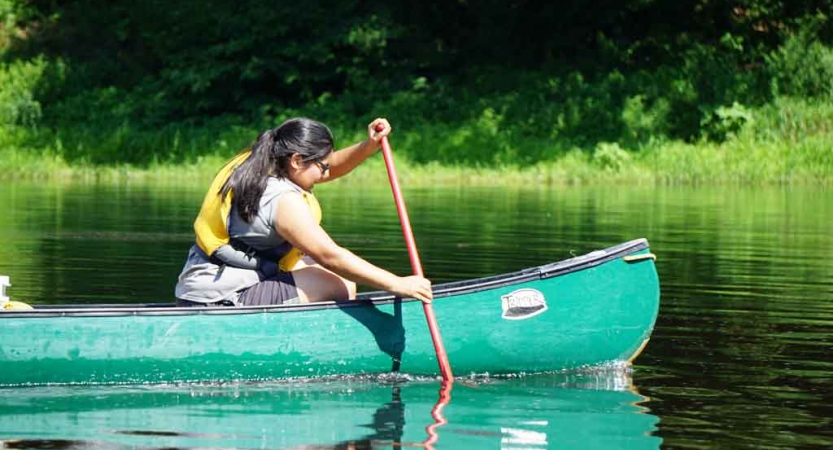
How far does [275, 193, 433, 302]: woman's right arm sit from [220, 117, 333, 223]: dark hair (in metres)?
0.12

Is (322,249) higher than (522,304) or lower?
higher

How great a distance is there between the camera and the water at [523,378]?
5629mm

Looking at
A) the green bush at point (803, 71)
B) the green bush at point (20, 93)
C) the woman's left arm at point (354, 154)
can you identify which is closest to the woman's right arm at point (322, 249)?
the woman's left arm at point (354, 154)

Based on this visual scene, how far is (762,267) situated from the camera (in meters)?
11.2

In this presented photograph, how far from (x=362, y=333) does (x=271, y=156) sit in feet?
2.78

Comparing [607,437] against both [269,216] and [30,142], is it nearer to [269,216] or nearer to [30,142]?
[269,216]

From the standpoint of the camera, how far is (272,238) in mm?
6586

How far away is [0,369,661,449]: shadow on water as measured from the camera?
548 cm

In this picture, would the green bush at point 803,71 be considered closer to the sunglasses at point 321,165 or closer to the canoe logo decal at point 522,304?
the canoe logo decal at point 522,304

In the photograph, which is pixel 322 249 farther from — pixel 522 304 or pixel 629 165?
pixel 629 165

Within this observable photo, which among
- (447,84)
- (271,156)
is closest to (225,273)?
(271,156)

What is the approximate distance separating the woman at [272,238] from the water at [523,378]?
420 millimetres

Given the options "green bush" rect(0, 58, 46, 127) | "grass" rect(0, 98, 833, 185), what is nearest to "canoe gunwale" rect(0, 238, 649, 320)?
"grass" rect(0, 98, 833, 185)

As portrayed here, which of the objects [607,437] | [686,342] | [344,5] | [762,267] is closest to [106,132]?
[344,5]
